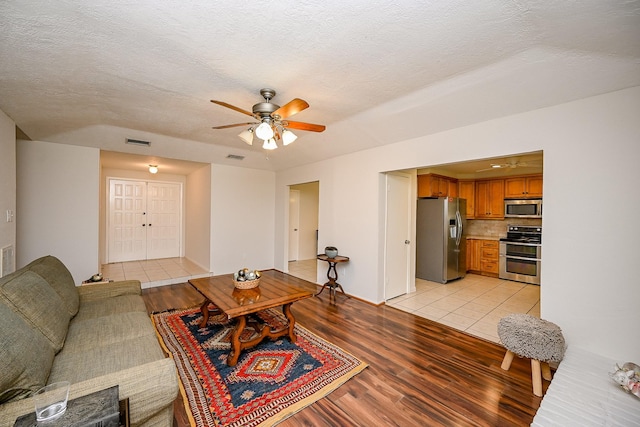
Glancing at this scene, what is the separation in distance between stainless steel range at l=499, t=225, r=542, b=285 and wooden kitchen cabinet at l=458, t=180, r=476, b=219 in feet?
2.73

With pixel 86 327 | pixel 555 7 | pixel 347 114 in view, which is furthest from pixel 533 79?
pixel 86 327

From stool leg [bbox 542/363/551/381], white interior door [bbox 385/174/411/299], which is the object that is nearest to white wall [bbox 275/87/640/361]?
stool leg [bbox 542/363/551/381]

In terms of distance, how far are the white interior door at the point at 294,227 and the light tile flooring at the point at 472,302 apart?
3395 millimetres

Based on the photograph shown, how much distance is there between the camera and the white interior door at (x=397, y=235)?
13.3 ft

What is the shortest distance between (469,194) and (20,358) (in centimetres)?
715

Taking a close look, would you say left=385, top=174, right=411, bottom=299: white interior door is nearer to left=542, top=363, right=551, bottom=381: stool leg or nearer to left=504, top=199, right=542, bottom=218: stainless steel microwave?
left=542, top=363, right=551, bottom=381: stool leg

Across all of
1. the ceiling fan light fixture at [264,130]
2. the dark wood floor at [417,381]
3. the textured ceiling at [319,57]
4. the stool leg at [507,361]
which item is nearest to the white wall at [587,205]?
the textured ceiling at [319,57]

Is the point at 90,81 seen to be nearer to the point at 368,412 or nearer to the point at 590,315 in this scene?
the point at 368,412

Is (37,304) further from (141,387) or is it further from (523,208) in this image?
(523,208)

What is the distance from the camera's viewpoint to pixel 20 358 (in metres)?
1.22

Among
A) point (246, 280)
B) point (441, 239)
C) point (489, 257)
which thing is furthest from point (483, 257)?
point (246, 280)

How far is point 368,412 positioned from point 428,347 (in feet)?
3.81

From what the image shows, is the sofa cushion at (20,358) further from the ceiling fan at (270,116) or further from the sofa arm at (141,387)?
the ceiling fan at (270,116)

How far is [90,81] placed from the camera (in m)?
2.29
